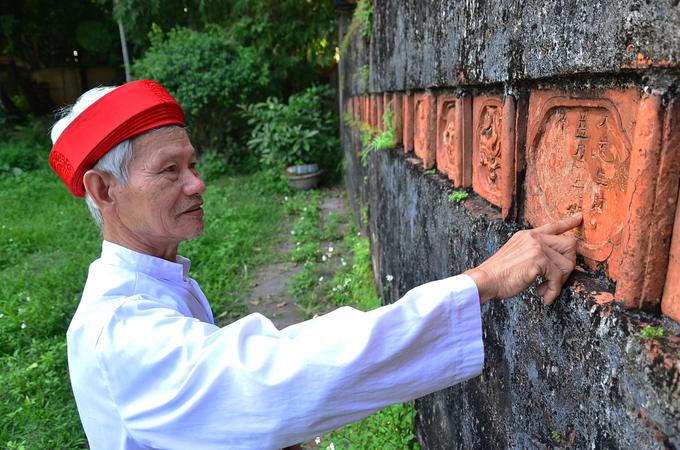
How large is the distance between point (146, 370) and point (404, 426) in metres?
1.98

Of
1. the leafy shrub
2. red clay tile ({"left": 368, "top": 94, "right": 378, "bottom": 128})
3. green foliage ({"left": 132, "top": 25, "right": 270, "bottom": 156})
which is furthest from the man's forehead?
the leafy shrub

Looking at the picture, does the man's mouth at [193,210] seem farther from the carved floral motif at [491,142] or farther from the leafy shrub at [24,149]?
the leafy shrub at [24,149]

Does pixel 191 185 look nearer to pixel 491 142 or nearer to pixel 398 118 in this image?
pixel 491 142

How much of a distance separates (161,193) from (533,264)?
112 cm

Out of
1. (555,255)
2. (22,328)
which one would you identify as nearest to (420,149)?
(555,255)

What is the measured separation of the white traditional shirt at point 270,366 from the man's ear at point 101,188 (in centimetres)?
47

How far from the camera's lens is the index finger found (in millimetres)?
976

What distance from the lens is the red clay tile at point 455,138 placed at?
5.10ft

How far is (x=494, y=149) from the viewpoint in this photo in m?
1.34

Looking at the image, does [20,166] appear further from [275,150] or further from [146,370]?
[146,370]

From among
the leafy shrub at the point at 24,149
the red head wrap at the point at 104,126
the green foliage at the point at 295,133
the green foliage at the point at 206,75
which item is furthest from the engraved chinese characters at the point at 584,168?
the leafy shrub at the point at 24,149

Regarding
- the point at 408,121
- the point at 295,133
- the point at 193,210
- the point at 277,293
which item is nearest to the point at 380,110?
the point at 408,121

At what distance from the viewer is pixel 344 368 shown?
0.95m

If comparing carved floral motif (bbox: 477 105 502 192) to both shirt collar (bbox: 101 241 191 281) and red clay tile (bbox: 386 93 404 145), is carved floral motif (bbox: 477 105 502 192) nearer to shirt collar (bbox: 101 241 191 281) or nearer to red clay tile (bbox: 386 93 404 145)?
shirt collar (bbox: 101 241 191 281)
